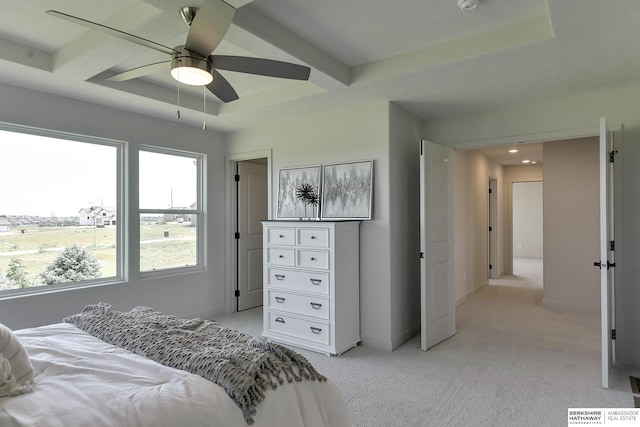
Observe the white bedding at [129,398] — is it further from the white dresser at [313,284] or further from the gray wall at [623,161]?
the gray wall at [623,161]

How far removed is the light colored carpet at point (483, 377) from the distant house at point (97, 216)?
189 cm

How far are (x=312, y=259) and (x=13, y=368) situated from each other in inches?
96.4

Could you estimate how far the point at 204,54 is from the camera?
5.71ft

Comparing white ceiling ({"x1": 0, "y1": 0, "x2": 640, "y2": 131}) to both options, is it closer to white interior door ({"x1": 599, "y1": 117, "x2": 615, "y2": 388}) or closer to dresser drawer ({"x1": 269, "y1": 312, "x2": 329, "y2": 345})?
white interior door ({"x1": 599, "y1": 117, "x2": 615, "y2": 388})

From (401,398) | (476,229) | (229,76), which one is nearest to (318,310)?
(401,398)

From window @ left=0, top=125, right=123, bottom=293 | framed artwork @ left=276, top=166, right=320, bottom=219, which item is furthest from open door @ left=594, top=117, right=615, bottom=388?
window @ left=0, top=125, right=123, bottom=293

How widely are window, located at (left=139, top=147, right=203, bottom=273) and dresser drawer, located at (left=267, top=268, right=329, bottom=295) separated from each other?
1358 millimetres

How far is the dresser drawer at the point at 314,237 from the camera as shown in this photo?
11.4ft

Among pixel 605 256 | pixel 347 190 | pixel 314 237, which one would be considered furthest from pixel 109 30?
pixel 605 256

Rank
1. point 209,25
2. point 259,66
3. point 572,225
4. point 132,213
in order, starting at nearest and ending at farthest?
point 209,25, point 259,66, point 132,213, point 572,225

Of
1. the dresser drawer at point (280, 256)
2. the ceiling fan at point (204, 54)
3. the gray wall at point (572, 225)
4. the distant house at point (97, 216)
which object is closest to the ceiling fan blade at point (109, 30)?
the ceiling fan at point (204, 54)

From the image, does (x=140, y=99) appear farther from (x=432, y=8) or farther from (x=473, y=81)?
(x=473, y=81)

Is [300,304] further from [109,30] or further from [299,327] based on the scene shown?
[109,30]

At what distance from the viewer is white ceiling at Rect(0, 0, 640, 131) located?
220 centimetres
